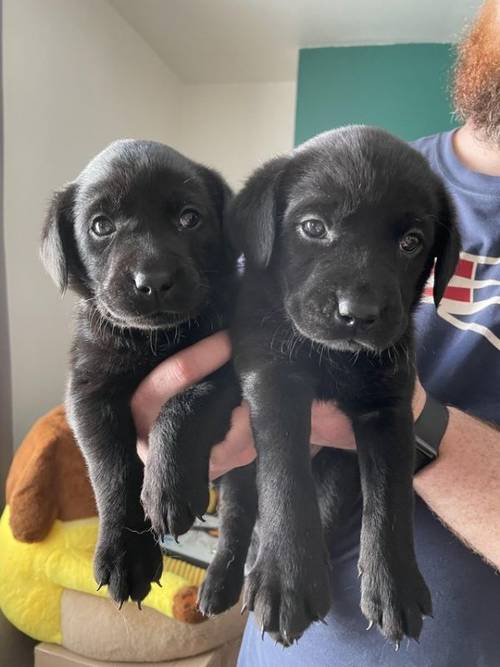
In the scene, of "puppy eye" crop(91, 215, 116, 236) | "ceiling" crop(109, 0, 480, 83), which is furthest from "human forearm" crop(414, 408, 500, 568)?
"ceiling" crop(109, 0, 480, 83)

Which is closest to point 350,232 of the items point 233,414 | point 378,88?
point 233,414

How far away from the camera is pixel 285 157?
965 millimetres

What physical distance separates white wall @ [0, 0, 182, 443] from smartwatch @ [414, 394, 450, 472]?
6.20 feet

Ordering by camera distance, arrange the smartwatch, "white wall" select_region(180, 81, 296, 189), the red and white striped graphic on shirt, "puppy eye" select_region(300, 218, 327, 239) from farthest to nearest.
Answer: "white wall" select_region(180, 81, 296, 189), the red and white striped graphic on shirt, the smartwatch, "puppy eye" select_region(300, 218, 327, 239)

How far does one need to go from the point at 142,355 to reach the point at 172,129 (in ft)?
10.8

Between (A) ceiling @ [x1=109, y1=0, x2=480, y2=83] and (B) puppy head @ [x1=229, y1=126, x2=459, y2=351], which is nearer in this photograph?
(B) puppy head @ [x1=229, y1=126, x2=459, y2=351]

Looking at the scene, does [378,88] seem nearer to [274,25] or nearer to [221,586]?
[274,25]

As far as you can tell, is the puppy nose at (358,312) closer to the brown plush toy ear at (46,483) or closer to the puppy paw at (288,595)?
the puppy paw at (288,595)

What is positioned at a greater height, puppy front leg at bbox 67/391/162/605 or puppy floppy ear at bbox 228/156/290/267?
puppy floppy ear at bbox 228/156/290/267

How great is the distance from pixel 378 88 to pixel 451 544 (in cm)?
295

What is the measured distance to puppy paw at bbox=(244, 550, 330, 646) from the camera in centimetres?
72

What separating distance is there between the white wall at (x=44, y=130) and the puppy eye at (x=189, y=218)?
155 cm

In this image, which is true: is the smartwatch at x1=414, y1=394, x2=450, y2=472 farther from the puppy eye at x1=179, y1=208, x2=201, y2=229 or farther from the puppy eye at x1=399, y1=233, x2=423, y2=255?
the puppy eye at x1=179, y1=208, x2=201, y2=229

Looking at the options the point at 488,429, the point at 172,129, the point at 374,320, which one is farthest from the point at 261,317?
the point at 172,129
